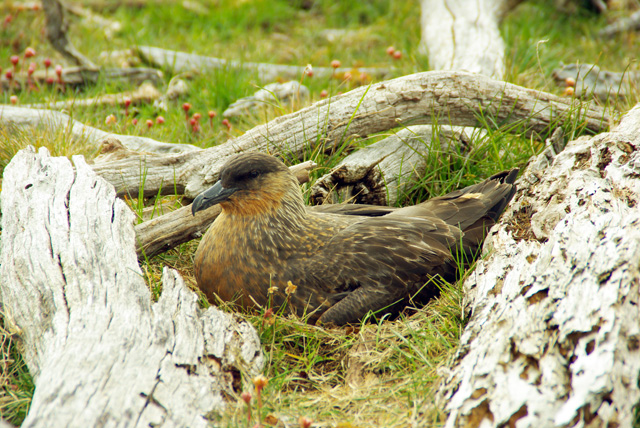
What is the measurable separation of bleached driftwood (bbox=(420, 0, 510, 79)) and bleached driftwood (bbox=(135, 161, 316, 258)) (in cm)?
248

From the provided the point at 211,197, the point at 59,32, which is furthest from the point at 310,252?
the point at 59,32

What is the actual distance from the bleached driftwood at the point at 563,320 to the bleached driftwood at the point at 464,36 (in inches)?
107

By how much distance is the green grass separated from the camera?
2.73m

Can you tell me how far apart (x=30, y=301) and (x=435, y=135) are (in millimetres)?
3014

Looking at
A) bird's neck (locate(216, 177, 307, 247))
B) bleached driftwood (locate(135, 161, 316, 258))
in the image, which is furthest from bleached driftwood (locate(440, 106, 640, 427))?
bleached driftwood (locate(135, 161, 316, 258))

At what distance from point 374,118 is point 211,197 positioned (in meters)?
1.55

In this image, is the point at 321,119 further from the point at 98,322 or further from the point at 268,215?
the point at 98,322

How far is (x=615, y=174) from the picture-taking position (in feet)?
9.94

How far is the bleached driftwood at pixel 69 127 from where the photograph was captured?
4.66 metres

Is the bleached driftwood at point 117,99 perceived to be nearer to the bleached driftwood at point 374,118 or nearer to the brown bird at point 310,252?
the bleached driftwood at point 374,118

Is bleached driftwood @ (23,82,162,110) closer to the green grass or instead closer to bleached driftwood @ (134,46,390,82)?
the green grass

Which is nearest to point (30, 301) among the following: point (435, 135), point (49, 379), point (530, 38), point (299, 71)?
point (49, 379)

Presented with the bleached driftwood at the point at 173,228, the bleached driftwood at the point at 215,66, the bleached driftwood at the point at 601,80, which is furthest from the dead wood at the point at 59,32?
the bleached driftwood at the point at 601,80

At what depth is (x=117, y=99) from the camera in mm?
5641
